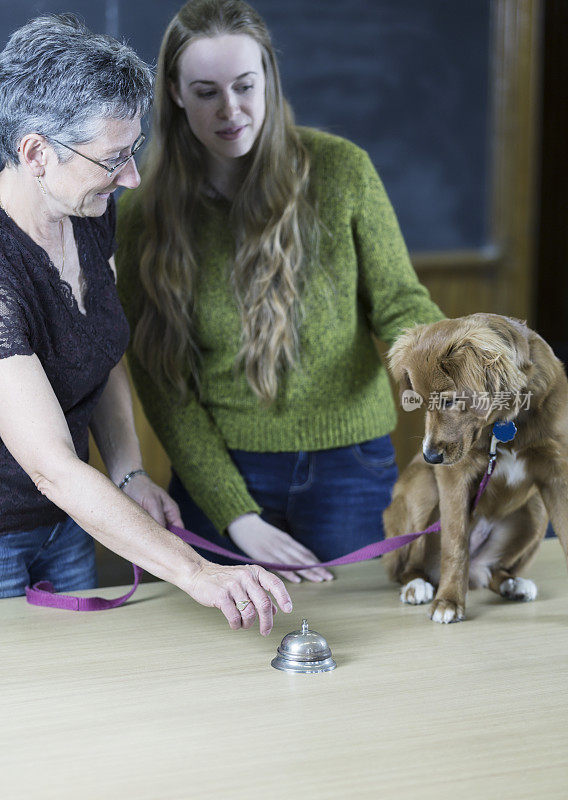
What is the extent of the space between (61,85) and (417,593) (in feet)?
3.00

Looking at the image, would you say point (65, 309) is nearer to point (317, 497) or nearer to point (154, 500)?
point (154, 500)

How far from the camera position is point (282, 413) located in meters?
1.86

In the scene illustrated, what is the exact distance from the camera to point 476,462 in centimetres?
139

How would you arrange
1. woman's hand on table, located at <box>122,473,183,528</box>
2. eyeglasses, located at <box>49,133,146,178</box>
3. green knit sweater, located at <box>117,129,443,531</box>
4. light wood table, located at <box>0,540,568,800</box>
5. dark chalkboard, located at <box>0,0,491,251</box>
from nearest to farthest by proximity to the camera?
light wood table, located at <box>0,540,568,800</box>, eyeglasses, located at <box>49,133,146,178</box>, woman's hand on table, located at <box>122,473,183,528</box>, green knit sweater, located at <box>117,129,443,531</box>, dark chalkboard, located at <box>0,0,491,251</box>

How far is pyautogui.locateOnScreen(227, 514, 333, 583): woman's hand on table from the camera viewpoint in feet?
5.57

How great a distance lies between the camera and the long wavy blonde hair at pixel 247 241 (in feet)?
5.80

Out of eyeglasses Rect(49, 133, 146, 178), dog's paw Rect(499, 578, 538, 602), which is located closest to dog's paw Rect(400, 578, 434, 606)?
dog's paw Rect(499, 578, 538, 602)

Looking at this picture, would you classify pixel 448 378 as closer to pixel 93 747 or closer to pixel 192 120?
pixel 93 747

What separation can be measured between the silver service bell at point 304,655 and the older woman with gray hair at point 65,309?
47 mm

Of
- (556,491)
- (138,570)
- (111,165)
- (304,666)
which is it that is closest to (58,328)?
(111,165)

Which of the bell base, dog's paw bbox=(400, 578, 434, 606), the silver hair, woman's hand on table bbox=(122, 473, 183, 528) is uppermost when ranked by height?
the silver hair

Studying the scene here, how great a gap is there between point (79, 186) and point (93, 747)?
765mm

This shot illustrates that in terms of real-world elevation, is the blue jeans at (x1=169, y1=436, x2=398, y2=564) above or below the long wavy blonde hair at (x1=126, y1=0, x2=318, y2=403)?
below

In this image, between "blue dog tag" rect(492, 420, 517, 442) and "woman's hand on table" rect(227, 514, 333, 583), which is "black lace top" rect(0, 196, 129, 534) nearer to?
"woman's hand on table" rect(227, 514, 333, 583)
